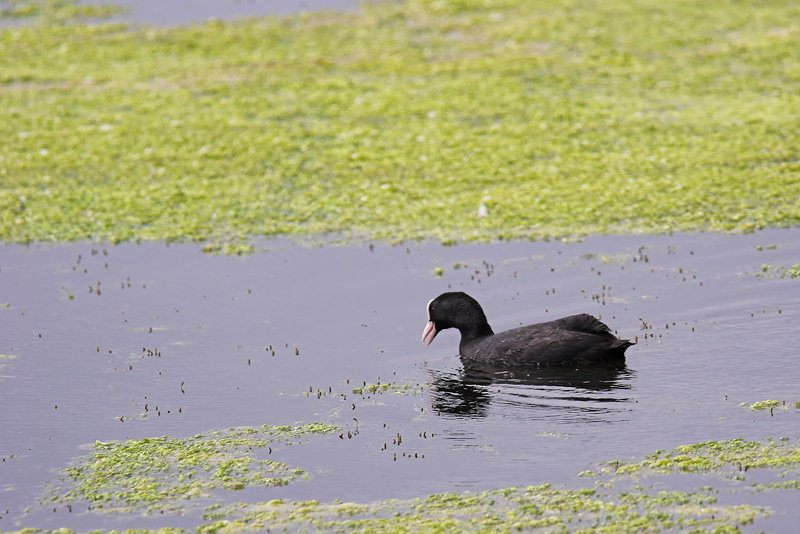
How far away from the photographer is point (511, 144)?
86.6 feet

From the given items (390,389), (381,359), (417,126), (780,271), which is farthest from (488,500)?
(417,126)

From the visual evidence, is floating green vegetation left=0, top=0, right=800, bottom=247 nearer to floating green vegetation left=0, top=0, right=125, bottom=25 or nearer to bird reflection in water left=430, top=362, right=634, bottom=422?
floating green vegetation left=0, top=0, right=125, bottom=25

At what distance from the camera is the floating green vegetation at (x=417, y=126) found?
22828 mm

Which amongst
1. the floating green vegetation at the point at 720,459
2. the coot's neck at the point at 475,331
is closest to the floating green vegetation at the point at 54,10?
the coot's neck at the point at 475,331

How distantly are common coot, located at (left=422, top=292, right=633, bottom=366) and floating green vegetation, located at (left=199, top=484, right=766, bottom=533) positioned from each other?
4445mm

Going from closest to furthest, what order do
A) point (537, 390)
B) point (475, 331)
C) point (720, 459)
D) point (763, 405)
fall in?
point (720, 459) < point (763, 405) < point (537, 390) < point (475, 331)

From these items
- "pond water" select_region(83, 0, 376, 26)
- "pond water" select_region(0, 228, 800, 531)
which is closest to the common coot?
"pond water" select_region(0, 228, 800, 531)

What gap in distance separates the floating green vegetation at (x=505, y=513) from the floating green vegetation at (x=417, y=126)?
1081 centimetres

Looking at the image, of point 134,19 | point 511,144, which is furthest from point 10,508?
point 134,19

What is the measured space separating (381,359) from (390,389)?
1.29 m

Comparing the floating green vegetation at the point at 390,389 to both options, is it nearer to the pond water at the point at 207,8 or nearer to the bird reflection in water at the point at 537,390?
the bird reflection in water at the point at 537,390

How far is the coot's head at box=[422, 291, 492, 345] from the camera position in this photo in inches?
657

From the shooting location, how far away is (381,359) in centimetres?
1608

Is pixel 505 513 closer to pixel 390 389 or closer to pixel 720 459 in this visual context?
pixel 720 459
